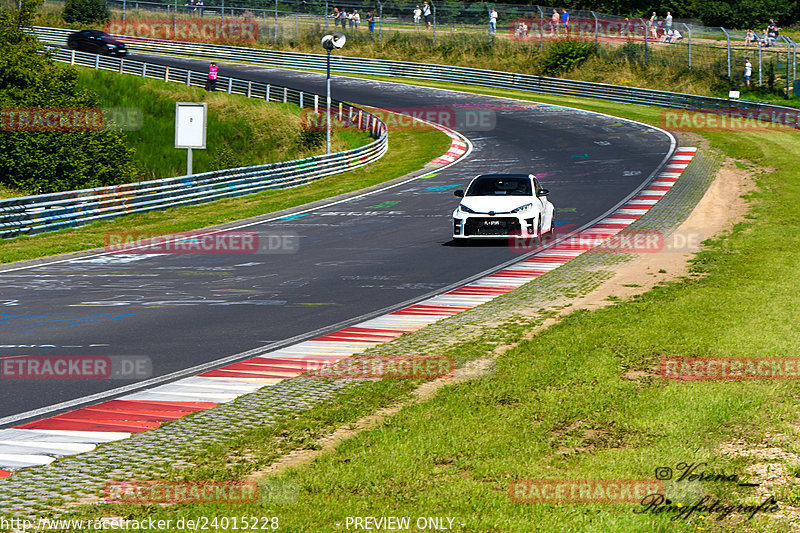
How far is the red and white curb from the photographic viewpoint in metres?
7.15

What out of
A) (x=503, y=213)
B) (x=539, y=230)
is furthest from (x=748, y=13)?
(x=503, y=213)

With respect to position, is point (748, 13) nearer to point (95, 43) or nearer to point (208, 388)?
point (95, 43)

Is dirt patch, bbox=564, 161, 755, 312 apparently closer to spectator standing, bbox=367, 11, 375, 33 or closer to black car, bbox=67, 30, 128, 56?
spectator standing, bbox=367, 11, 375, 33

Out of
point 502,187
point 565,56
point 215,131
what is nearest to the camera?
point 502,187

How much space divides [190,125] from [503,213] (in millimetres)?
16711

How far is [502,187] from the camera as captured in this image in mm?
20672

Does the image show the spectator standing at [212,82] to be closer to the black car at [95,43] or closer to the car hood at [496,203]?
the black car at [95,43]

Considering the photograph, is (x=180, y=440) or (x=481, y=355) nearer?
(x=180, y=440)

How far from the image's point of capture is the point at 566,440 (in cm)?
695

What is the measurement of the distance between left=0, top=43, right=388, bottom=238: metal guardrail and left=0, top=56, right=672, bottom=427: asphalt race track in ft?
15.4

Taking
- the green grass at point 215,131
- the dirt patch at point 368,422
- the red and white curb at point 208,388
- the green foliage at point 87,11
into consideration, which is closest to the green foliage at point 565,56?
the green grass at point 215,131

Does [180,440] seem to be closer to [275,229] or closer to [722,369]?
[722,369]

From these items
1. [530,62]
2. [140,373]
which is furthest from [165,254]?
→ [530,62]

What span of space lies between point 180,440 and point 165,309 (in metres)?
6.89
